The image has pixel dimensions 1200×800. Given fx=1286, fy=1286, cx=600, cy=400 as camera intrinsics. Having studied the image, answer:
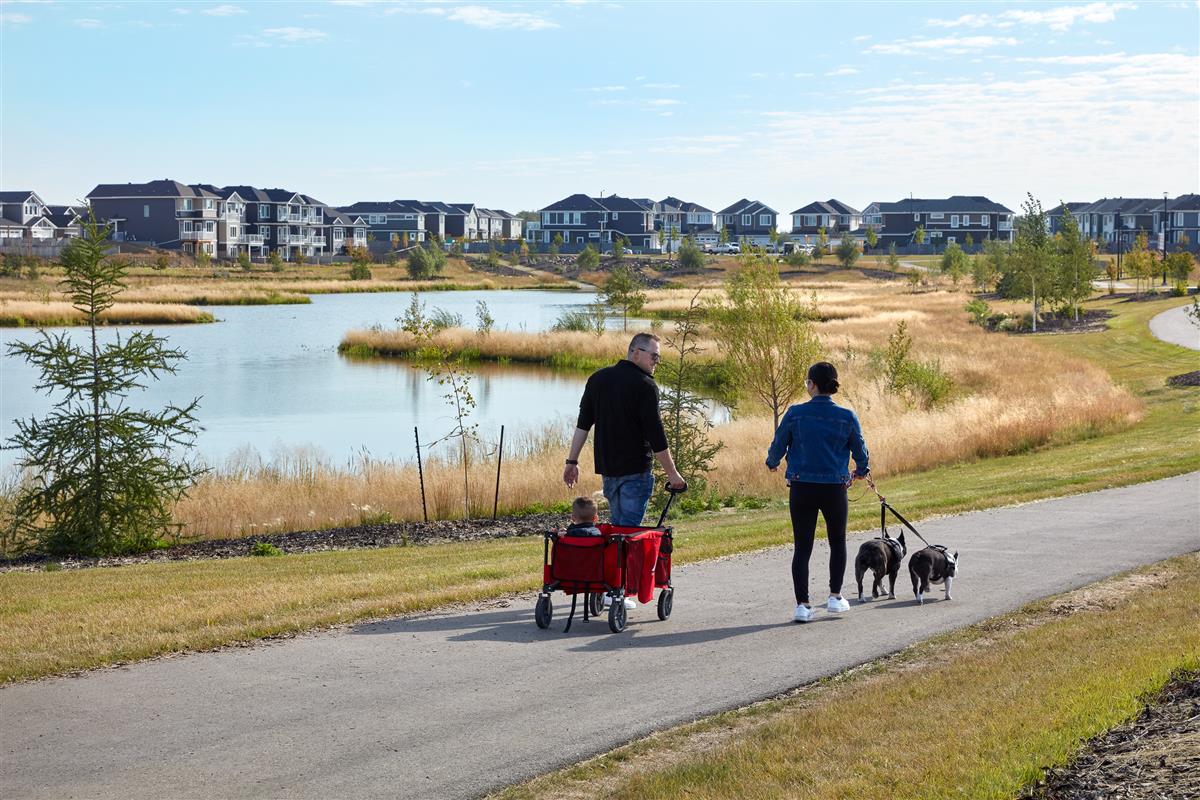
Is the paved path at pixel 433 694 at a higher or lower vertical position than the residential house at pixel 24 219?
lower

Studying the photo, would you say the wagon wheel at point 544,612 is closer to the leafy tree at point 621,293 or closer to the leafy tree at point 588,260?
the leafy tree at point 621,293

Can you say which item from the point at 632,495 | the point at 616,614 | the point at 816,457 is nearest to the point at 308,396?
the point at 632,495

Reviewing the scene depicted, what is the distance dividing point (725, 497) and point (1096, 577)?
32.4ft

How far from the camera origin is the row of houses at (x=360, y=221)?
481 ft

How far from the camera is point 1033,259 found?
206ft

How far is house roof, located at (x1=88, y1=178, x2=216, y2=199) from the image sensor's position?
5704 inches

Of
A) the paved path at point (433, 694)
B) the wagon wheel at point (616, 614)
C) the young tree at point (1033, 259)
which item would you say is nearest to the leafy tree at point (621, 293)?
the young tree at point (1033, 259)

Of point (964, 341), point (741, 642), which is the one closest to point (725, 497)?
point (741, 642)

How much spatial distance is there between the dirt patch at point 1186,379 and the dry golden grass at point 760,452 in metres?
1.80

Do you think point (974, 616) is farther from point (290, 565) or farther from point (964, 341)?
point (964, 341)

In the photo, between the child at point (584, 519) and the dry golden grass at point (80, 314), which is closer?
the child at point (584, 519)

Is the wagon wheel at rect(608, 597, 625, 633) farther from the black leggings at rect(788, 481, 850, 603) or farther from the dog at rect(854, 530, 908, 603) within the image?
the dog at rect(854, 530, 908, 603)

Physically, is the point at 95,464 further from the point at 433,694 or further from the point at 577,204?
the point at 577,204

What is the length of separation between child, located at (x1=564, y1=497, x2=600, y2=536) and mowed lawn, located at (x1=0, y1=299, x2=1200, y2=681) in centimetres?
176
